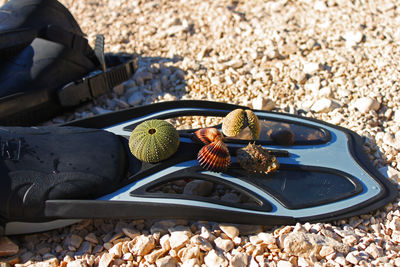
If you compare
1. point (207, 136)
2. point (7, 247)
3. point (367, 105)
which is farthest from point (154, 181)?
point (367, 105)

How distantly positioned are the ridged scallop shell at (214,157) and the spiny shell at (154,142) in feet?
0.62

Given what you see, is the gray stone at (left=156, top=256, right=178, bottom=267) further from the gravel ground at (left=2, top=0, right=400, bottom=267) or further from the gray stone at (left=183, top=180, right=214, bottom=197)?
the gray stone at (left=183, top=180, right=214, bottom=197)

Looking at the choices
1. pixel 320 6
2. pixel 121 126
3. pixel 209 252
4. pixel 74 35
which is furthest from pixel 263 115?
pixel 320 6

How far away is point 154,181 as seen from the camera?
2.31 meters

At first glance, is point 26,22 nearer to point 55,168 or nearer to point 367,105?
point 55,168

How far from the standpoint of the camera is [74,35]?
346 cm

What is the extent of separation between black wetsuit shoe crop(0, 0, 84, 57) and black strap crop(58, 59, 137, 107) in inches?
15.4

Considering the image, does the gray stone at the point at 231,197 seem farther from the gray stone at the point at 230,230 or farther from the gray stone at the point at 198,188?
the gray stone at the point at 230,230

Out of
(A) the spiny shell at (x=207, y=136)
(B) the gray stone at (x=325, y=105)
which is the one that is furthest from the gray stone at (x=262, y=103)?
(A) the spiny shell at (x=207, y=136)

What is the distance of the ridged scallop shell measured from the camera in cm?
233

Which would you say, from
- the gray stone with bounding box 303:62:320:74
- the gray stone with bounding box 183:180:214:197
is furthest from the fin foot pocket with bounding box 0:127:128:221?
the gray stone with bounding box 303:62:320:74

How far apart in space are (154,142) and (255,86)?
184 centimetres

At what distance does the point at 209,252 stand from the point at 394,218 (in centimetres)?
120

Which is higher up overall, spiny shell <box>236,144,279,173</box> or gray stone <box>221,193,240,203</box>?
spiny shell <box>236,144,279,173</box>
